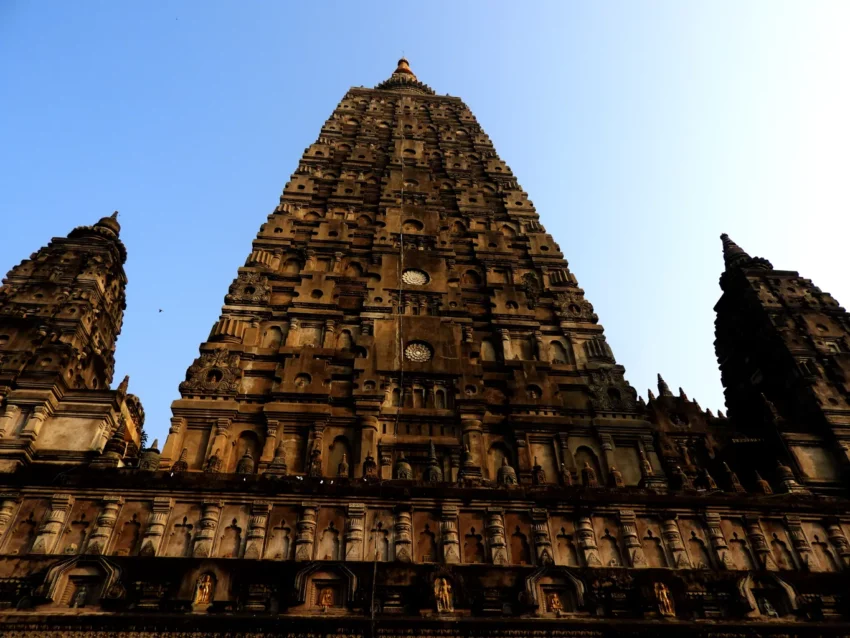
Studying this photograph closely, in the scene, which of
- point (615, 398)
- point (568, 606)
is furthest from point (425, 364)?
point (568, 606)

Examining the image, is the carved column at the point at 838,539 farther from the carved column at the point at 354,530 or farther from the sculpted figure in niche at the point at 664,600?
the carved column at the point at 354,530

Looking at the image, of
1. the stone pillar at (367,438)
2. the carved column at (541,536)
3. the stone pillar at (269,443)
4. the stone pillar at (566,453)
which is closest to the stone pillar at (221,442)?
the stone pillar at (269,443)

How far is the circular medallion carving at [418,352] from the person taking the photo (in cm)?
1889

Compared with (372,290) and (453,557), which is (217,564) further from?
(372,290)

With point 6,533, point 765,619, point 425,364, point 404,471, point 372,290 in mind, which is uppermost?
point 372,290

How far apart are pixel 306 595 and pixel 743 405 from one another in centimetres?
1550

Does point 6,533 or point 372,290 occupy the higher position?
point 372,290

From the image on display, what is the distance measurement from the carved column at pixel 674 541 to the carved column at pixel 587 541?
1.51 metres

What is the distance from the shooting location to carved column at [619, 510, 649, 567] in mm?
13163

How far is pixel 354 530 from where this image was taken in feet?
42.8

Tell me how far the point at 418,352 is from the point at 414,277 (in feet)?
13.0

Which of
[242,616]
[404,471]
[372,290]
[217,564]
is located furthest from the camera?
[372,290]

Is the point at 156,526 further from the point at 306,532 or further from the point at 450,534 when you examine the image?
the point at 450,534

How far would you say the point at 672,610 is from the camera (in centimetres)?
1229
